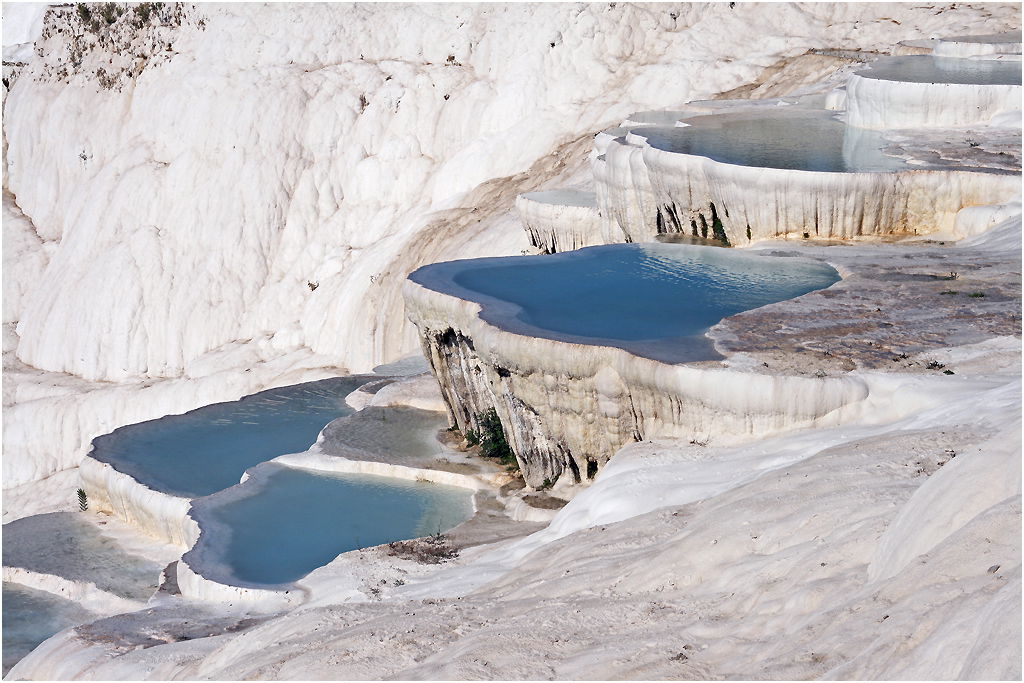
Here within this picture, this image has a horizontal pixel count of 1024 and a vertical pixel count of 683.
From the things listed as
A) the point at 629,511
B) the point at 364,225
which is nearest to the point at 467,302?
the point at 629,511

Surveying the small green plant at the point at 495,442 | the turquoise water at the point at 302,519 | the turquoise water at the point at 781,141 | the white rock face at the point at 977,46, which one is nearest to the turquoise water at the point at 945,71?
the white rock face at the point at 977,46

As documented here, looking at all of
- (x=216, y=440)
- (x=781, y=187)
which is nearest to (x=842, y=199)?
(x=781, y=187)

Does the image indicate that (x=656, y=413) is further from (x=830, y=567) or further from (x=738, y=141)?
(x=738, y=141)

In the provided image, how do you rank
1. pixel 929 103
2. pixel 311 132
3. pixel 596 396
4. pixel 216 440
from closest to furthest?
pixel 596 396
pixel 216 440
pixel 929 103
pixel 311 132

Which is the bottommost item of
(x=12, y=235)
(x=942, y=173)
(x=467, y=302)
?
(x=12, y=235)

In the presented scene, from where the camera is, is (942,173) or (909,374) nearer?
(909,374)

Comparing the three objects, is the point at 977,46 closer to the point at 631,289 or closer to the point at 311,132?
the point at 631,289
